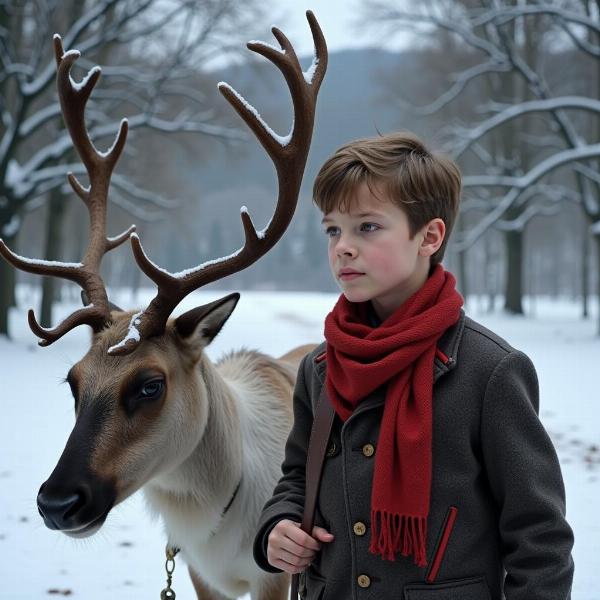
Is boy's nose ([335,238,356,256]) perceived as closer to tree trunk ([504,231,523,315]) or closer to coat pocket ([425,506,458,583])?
coat pocket ([425,506,458,583])

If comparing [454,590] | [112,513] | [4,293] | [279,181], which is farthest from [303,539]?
[4,293]

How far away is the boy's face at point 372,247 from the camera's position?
1866 millimetres

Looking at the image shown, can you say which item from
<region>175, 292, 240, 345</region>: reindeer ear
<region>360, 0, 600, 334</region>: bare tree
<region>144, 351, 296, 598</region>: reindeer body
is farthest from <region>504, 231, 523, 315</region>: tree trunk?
<region>175, 292, 240, 345</region>: reindeer ear

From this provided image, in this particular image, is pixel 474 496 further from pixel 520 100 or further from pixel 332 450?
pixel 520 100

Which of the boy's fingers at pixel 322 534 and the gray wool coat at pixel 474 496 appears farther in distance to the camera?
the boy's fingers at pixel 322 534

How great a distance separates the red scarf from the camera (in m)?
1.71

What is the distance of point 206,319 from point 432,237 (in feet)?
3.99

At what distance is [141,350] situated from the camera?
271cm

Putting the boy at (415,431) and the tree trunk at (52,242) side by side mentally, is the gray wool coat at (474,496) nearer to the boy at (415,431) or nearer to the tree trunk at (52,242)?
the boy at (415,431)

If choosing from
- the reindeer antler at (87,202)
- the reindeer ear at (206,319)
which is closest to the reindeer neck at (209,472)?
the reindeer ear at (206,319)

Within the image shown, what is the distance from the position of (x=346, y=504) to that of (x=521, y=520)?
17.5 inches

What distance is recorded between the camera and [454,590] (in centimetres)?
173

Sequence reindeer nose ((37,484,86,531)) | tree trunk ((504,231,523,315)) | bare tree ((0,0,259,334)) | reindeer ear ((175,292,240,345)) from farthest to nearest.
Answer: tree trunk ((504,231,523,315)), bare tree ((0,0,259,334)), reindeer ear ((175,292,240,345)), reindeer nose ((37,484,86,531))

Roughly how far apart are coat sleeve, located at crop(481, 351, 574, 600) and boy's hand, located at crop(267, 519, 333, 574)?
1.58 ft
